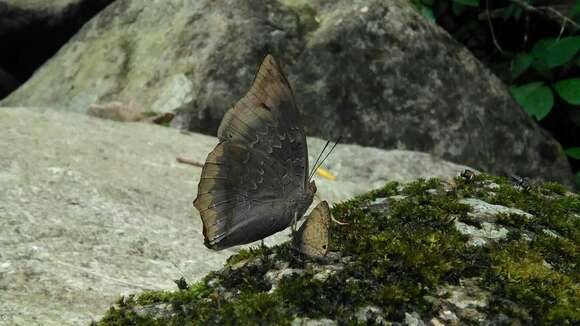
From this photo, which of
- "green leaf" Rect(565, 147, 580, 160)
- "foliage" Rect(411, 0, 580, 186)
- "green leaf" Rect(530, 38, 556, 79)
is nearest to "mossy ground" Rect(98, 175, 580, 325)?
"foliage" Rect(411, 0, 580, 186)

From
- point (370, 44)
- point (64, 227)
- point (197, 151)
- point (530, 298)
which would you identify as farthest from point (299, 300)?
point (370, 44)

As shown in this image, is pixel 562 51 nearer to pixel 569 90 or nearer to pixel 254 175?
pixel 569 90

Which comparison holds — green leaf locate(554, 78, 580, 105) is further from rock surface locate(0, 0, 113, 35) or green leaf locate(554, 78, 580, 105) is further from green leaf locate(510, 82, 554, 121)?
rock surface locate(0, 0, 113, 35)

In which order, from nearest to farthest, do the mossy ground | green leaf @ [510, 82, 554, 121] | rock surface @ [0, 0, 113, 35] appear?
the mossy ground → green leaf @ [510, 82, 554, 121] → rock surface @ [0, 0, 113, 35]

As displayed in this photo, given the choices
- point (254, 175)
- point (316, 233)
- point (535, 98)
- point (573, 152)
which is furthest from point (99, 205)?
point (573, 152)

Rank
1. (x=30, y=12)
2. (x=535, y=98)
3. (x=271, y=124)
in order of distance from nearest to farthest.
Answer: (x=271, y=124) < (x=535, y=98) < (x=30, y=12)

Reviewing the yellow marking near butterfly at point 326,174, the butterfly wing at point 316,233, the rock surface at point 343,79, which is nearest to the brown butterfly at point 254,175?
the butterfly wing at point 316,233
